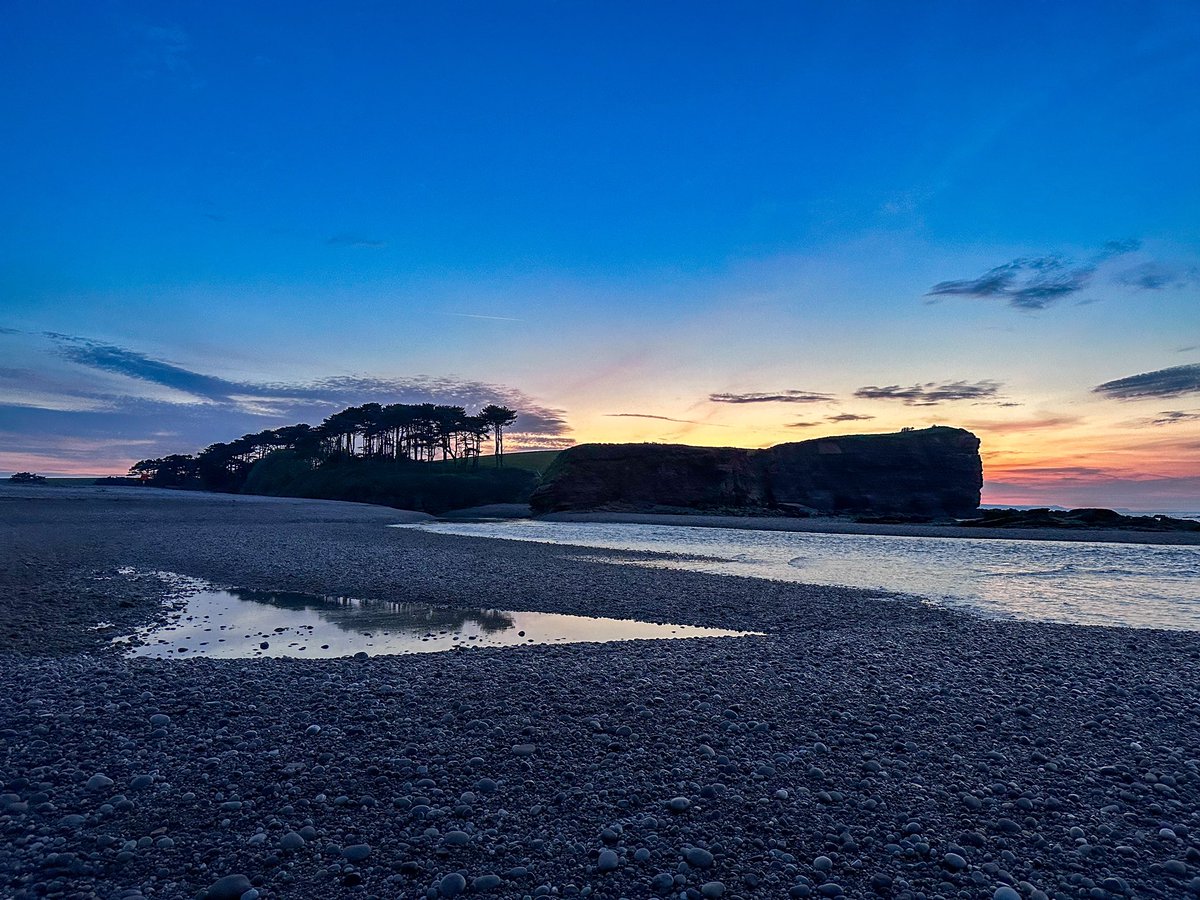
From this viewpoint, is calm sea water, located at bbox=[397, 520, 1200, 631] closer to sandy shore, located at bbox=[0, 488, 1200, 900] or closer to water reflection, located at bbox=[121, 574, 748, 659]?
sandy shore, located at bbox=[0, 488, 1200, 900]

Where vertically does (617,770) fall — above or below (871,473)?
below

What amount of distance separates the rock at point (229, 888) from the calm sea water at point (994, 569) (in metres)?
12.9

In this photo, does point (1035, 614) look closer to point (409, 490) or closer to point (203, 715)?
point (203, 715)

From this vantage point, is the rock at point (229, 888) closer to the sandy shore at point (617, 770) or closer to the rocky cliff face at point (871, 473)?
the sandy shore at point (617, 770)

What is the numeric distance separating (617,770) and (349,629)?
6791mm

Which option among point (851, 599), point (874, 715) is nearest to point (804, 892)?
point (874, 715)

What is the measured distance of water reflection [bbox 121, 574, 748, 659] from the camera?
358 inches

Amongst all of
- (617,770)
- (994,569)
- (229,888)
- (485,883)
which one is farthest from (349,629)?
(994,569)

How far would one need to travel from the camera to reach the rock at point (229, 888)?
11.4ft

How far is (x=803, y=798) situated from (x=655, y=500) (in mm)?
62497

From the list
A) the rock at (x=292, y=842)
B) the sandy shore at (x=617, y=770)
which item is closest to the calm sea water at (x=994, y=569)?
the sandy shore at (x=617, y=770)

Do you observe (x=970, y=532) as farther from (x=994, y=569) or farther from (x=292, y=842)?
(x=292, y=842)

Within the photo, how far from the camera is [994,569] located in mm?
20672

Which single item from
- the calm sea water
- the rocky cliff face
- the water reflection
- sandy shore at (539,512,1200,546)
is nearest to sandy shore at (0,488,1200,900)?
the water reflection
